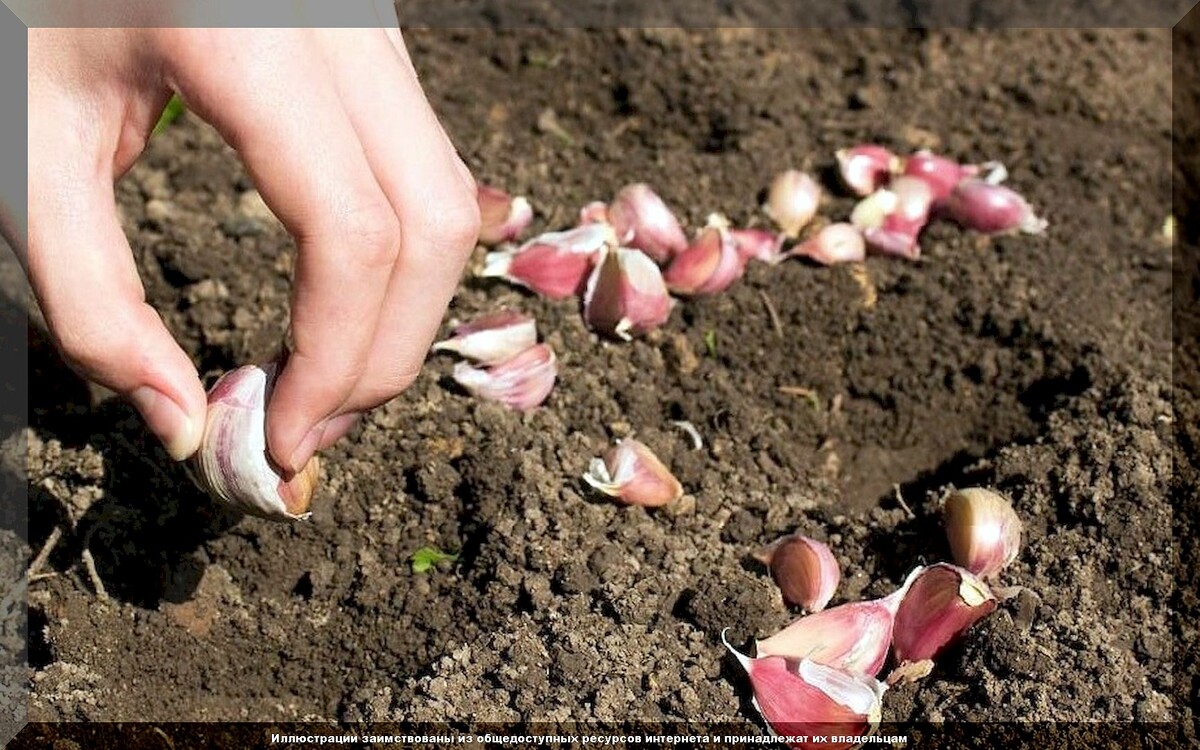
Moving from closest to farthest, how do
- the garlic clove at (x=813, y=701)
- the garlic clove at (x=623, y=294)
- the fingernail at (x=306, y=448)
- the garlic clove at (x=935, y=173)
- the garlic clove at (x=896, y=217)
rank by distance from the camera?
the fingernail at (x=306, y=448), the garlic clove at (x=813, y=701), the garlic clove at (x=623, y=294), the garlic clove at (x=896, y=217), the garlic clove at (x=935, y=173)

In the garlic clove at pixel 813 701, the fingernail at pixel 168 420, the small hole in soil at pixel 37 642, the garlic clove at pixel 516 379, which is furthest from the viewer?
the garlic clove at pixel 516 379

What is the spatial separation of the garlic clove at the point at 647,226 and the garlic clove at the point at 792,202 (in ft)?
0.75

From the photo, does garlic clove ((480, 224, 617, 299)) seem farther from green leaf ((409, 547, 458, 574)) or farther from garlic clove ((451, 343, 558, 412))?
green leaf ((409, 547, 458, 574))

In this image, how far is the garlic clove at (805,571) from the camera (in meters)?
1.75

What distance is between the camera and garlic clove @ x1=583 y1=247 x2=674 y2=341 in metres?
2.10

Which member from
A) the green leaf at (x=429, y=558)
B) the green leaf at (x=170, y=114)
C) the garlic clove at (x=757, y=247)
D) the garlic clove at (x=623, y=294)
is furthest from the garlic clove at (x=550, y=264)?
the green leaf at (x=170, y=114)

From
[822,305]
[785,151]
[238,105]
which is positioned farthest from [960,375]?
[238,105]

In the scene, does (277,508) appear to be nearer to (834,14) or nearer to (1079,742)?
(1079,742)

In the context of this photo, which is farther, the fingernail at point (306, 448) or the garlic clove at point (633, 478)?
the garlic clove at point (633, 478)

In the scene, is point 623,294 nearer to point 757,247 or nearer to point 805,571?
point 757,247

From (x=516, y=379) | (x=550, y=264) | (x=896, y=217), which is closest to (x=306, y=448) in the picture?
(x=516, y=379)

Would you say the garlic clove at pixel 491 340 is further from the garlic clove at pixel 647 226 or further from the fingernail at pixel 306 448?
the fingernail at pixel 306 448

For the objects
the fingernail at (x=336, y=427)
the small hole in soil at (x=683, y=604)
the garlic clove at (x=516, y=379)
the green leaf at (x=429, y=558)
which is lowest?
the green leaf at (x=429, y=558)

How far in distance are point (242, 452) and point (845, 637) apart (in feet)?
2.64
